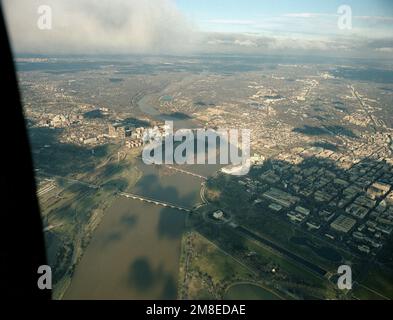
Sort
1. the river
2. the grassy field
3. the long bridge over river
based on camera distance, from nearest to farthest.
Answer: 1. the grassy field
2. the river
3. the long bridge over river

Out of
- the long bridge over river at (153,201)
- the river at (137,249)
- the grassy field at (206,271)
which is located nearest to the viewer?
the grassy field at (206,271)

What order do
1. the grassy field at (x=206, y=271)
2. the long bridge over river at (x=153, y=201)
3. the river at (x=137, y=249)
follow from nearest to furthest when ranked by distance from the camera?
the grassy field at (x=206, y=271)
the river at (x=137, y=249)
the long bridge over river at (x=153, y=201)

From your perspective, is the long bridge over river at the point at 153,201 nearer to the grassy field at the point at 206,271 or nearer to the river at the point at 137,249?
the river at the point at 137,249

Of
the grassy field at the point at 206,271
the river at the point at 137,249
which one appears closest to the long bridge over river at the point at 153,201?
the river at the point at 137,249

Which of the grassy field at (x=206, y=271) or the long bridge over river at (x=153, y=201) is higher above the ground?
the long bridge over river at (x=153, y=201)

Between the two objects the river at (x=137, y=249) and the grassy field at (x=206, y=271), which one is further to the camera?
the river at (x=137, y=249)

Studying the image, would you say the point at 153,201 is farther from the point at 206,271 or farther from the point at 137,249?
the point at 206,271

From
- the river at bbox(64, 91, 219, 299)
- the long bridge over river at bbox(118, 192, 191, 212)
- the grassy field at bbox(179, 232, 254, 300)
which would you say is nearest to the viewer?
the grassy field at bbox(179, 232, 254, 300)

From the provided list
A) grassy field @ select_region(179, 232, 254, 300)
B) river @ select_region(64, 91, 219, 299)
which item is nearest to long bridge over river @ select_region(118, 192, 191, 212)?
river @ select_region(64, 91, 219, 299)

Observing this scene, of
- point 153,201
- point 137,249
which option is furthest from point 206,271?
point 153,201

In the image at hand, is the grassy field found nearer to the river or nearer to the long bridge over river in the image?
the river
